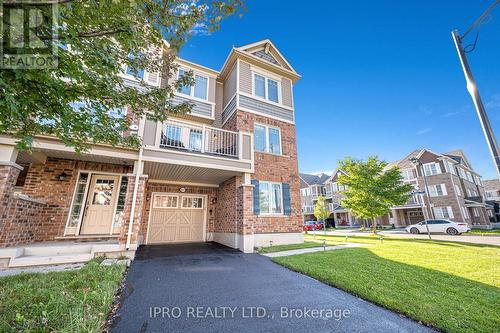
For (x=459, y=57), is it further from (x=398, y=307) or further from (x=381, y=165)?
(x=381, y=165)

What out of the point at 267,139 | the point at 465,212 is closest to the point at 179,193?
the point at 267,139

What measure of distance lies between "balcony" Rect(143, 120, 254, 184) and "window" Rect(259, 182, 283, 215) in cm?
156

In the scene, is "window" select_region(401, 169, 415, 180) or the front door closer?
the front door

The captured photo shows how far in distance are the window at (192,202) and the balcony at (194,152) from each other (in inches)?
55.4

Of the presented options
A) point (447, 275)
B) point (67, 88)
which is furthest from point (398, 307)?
point (67, 88)

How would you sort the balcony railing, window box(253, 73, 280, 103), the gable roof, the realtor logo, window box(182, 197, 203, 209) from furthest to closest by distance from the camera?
the gable roof, window box(253, 73, 280, 103), window box(182, 197, 203, 209), the balcony railing, the realtor logo

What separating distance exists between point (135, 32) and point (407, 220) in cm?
3726

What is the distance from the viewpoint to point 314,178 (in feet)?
140

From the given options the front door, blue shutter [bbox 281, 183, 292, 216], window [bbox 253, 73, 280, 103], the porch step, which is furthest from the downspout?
window [bbox 253, 73, 280, 103]

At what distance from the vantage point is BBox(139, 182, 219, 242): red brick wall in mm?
9656

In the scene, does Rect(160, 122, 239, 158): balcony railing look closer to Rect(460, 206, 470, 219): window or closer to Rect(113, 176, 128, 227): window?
Rect(113, 176, 128, 227): window

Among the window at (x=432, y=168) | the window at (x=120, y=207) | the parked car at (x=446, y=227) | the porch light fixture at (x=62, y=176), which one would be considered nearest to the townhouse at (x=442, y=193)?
the window at (x=432, y=168)

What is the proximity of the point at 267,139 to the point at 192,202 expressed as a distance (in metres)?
5.35

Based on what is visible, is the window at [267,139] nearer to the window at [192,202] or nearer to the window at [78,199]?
the window at [192,202]
